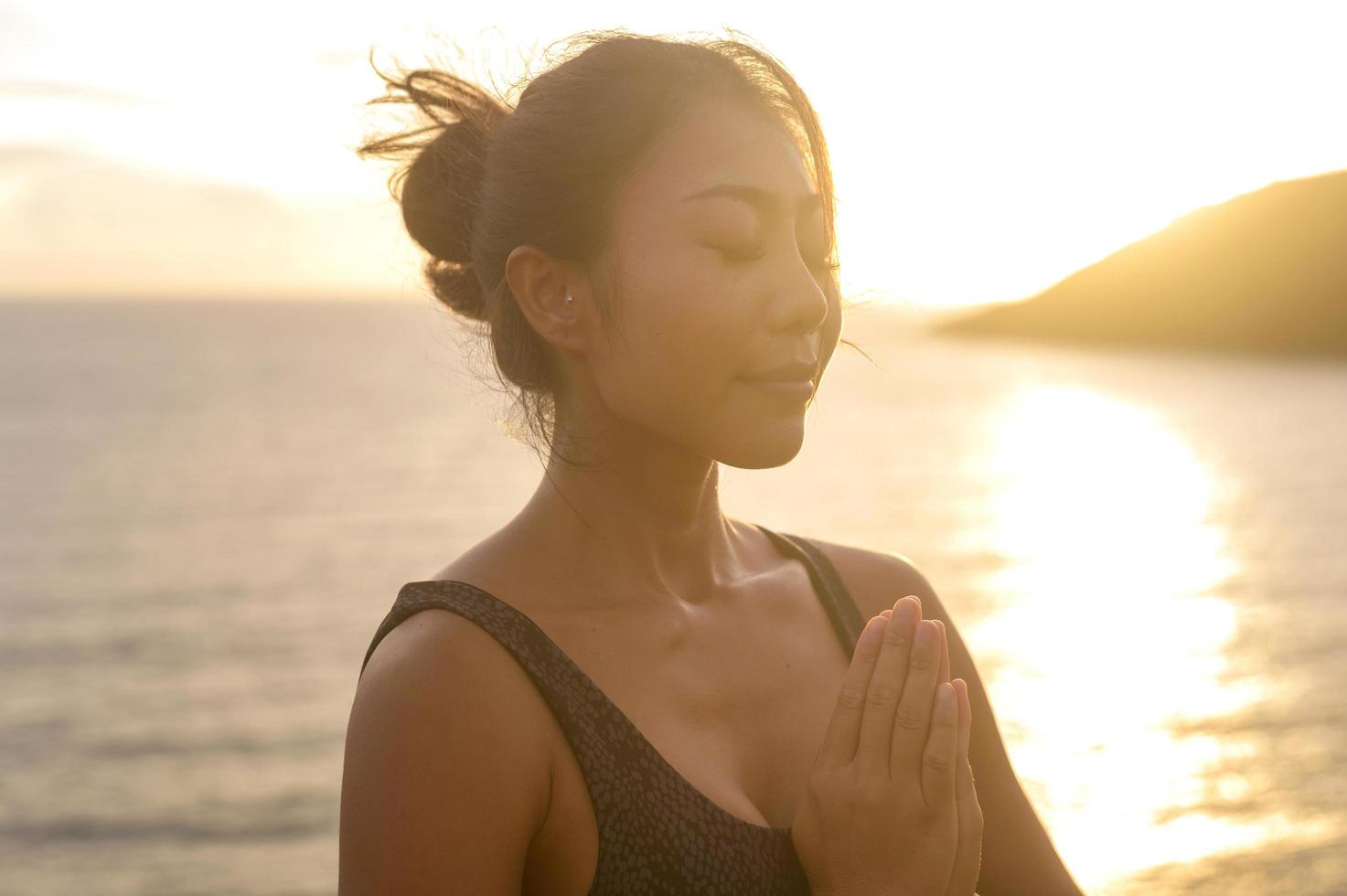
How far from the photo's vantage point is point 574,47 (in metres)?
2.53

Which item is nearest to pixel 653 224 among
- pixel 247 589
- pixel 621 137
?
pixel 621 137

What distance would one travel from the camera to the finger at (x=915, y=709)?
197 centimetres

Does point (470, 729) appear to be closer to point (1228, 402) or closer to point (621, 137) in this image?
point (621, 137)

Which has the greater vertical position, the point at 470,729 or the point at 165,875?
the point at 470,729

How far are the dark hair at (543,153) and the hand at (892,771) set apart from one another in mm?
708

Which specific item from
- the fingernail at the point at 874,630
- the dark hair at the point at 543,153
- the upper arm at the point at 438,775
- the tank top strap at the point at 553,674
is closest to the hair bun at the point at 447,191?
the dark hair at the point at 543,153

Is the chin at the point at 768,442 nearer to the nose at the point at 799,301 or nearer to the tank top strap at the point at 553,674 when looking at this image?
the nose at the point at 799,301

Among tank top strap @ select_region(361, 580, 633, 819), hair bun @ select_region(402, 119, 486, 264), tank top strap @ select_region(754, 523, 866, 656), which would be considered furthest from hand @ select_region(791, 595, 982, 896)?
hair bun @ select_region(402, 119, 486, 264)

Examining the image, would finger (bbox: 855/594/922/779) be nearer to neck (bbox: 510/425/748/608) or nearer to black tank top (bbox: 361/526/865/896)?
black tank top (bbox: 361/526/865/896)

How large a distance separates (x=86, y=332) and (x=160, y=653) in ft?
466

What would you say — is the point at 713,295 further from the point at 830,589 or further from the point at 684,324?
the point at 830,589

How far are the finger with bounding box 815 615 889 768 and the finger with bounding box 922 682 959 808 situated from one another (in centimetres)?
11

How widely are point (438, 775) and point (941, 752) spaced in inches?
29.0

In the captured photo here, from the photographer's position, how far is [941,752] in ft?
6.46
